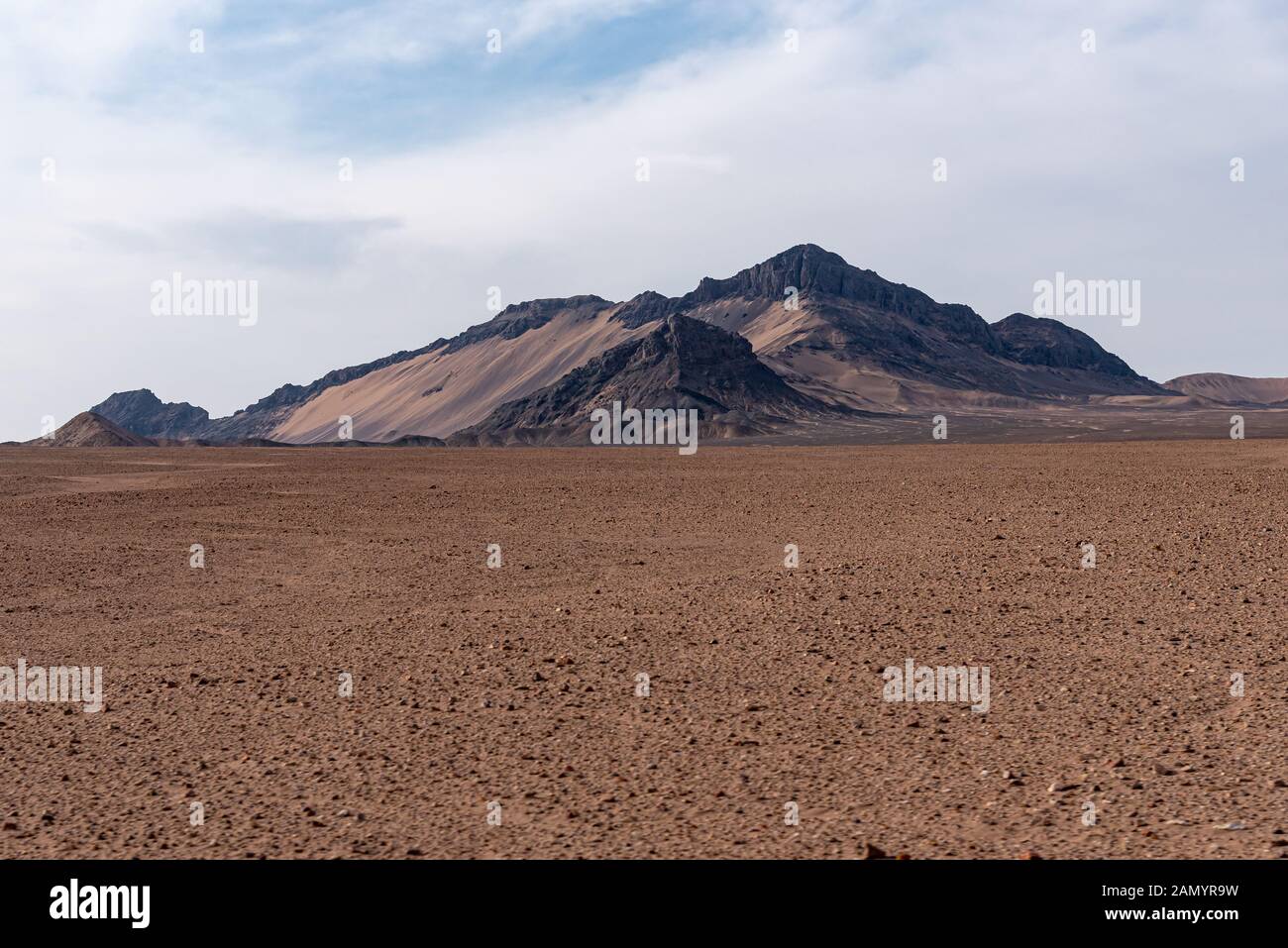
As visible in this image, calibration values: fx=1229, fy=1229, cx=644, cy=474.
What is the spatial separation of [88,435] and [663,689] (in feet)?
Answer: 356

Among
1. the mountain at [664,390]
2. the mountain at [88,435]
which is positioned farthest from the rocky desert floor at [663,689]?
the mountain at [664,390]

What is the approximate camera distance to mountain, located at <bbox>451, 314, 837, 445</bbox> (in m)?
130

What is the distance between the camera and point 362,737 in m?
7.94

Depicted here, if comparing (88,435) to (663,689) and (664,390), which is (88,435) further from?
(663,689)

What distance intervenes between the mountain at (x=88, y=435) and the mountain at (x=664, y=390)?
33.2m

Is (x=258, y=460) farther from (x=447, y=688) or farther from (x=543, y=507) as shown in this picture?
(x=447, y=688)

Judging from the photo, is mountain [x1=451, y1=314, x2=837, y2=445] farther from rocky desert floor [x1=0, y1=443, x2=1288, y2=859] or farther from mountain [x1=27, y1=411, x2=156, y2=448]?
rocky desert floor [x1=0, y1=443, x2=1288, y2=859]

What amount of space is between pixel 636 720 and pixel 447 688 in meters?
1.74

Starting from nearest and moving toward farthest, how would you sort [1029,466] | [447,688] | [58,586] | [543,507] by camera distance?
[447,688] < [58,586] < [543,507] < [1029,466]

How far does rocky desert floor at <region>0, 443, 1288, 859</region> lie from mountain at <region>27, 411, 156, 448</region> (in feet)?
299

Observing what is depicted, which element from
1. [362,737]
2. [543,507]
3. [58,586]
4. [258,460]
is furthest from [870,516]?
[258,460]

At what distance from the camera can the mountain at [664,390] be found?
130125 millimetres

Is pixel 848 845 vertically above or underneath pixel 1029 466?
underneath

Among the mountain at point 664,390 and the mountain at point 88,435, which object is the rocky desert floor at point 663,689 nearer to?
the mountain at point 88,435
